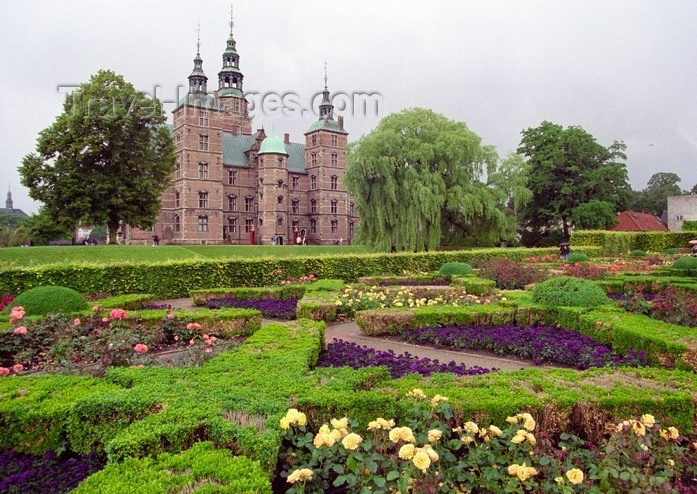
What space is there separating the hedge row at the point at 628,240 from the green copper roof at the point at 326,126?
3092 cm

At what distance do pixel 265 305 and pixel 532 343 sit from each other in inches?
252

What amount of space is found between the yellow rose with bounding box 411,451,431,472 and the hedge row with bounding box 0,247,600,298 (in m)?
13.0

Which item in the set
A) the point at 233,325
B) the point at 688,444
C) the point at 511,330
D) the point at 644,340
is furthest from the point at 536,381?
the point at 233,325

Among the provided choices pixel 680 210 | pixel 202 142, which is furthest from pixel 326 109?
pixel 680 210

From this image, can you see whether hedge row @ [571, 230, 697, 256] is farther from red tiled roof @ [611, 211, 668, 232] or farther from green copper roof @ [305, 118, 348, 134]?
green copper roof @ [305, 118, 348, 134]

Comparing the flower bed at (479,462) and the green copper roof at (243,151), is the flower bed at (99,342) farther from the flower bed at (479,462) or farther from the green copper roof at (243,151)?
the green copper roof at (243,151)

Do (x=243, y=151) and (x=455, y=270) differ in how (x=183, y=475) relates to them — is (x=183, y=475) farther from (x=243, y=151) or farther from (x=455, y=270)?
(x=243, y=151)

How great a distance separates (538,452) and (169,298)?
1293cm

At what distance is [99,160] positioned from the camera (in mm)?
27500

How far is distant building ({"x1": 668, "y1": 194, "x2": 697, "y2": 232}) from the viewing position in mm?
49328

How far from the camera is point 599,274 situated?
14.4 metres

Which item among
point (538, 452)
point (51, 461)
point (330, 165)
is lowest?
point (51, 461)

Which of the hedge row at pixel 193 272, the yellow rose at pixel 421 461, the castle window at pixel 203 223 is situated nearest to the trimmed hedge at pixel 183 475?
the yellow rose at pixel 421 461

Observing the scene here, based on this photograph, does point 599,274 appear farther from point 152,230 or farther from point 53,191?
point 152,230
